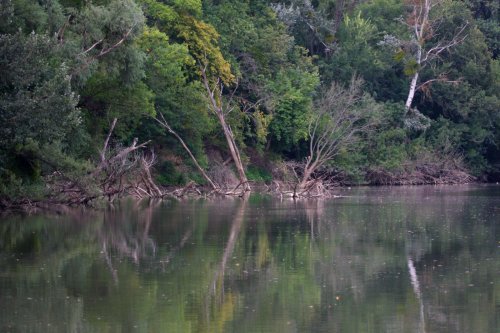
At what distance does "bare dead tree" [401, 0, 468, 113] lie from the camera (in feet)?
221

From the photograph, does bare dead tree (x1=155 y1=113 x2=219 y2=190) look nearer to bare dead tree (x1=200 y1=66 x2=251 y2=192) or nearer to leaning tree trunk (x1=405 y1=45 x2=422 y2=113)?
bare dead tree (x1=200 y1=66 x2=251 y2=192)

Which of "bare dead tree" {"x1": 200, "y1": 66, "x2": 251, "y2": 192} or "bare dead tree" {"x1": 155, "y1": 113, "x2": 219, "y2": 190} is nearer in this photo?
"bare dead tree" {"x1": 155, "y1": 113, "x2": 219, "y2": 190}

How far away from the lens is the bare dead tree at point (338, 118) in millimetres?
58625

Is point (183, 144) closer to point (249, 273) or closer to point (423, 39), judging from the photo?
point (423, 39)

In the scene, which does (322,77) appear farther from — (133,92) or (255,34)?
(133,92)

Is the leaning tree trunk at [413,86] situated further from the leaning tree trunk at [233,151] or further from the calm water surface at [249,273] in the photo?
the calm water surface at [249,273]

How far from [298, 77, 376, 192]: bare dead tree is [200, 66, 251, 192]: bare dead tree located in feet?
17.6

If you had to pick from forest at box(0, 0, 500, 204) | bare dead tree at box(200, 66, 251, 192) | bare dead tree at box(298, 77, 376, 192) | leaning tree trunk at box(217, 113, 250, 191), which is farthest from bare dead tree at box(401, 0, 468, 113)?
leaning tree trunk at box(217, 113, 250, 191)

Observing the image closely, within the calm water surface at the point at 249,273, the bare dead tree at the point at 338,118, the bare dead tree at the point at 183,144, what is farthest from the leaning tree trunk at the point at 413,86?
the calm water surface at the point at 249,273

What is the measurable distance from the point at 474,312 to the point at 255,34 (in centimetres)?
4644

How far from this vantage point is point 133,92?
45.9m

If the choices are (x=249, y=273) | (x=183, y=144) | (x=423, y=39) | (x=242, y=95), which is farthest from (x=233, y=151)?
(x=249, y=273)

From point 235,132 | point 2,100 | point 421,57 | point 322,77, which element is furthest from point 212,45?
point 2,100

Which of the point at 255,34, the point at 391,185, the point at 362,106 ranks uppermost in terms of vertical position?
the point at 255,34
